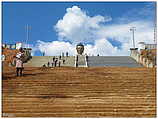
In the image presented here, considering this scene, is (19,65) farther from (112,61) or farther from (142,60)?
(112,61)

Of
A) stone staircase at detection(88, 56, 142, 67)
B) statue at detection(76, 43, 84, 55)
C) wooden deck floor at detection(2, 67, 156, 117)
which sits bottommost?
wooden deck floor at detection(2, 67, 156, 117)

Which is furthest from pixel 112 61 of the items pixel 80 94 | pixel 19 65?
pixel 80 94

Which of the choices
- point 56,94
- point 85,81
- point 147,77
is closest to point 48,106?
point 56,94

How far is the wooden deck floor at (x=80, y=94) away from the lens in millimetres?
6824

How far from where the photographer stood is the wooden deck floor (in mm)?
6824

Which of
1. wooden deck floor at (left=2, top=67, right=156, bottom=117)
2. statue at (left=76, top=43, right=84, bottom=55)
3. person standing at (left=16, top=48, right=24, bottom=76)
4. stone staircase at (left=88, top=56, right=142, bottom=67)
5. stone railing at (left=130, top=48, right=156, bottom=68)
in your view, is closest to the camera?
wooden deck floor at (left=2, top=67, right=156, bottom=117)

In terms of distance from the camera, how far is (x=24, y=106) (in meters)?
7.14

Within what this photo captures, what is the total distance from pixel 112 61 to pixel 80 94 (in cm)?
1382

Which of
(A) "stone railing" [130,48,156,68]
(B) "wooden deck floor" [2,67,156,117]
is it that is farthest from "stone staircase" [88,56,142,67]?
(B) "wooden deck floor" [2,67,156,117]

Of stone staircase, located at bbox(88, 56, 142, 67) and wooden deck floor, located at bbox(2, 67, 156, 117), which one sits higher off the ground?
stone staircase, located at bbox(88, 56, 142, 67)

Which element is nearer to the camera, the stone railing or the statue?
the stone railing

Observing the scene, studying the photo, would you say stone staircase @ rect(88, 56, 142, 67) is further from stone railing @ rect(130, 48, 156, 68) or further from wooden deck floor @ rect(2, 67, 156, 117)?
wooden deck floor @ rect(2, 67, 156, 117)

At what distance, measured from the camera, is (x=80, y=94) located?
8.27 m

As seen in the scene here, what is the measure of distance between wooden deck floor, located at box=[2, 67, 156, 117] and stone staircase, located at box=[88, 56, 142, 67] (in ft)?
28.3
